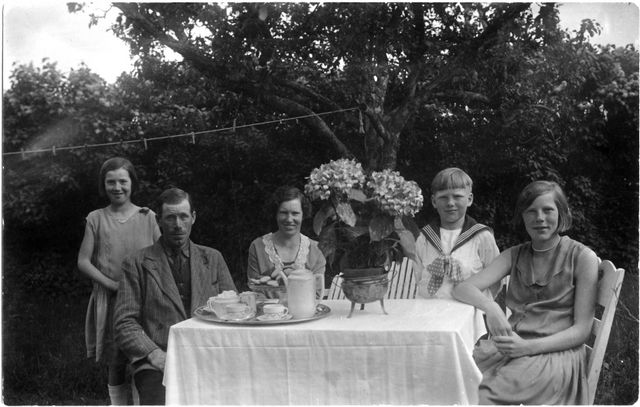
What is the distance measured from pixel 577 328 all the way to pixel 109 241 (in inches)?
104

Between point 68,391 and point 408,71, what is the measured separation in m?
3.53

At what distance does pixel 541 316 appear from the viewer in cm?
275

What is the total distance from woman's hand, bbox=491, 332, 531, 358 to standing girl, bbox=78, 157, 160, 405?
86.7 inches

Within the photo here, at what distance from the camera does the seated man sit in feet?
9.52

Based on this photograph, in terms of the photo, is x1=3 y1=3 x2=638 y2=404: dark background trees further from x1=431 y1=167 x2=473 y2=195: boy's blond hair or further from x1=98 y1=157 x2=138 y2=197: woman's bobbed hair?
x1=431 y1=167 x2=473 y2=195: boy's blond hair

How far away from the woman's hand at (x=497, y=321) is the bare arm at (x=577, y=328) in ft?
0.13

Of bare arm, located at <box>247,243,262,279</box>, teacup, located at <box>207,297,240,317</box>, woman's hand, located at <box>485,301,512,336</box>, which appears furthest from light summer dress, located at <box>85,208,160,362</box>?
woman's hand, located at <box>485,301,512,336</box>

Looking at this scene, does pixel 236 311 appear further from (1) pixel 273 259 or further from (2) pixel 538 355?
(2) pixel 538 355

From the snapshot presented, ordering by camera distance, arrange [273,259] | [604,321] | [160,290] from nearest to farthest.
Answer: [604,321] → [160,290] → [273,259]

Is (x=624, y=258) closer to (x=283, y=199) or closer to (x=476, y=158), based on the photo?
(x=476, y=158)

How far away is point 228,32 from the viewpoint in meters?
4.71

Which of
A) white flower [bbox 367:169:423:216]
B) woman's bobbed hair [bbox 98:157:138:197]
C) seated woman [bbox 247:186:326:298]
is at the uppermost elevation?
woman's bobbed hair [bbox 98:157:138:197]

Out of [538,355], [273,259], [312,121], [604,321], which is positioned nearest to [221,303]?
[273,259]

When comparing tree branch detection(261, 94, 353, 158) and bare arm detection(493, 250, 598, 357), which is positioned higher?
tree branch detection(261, 94, 353, 158)
